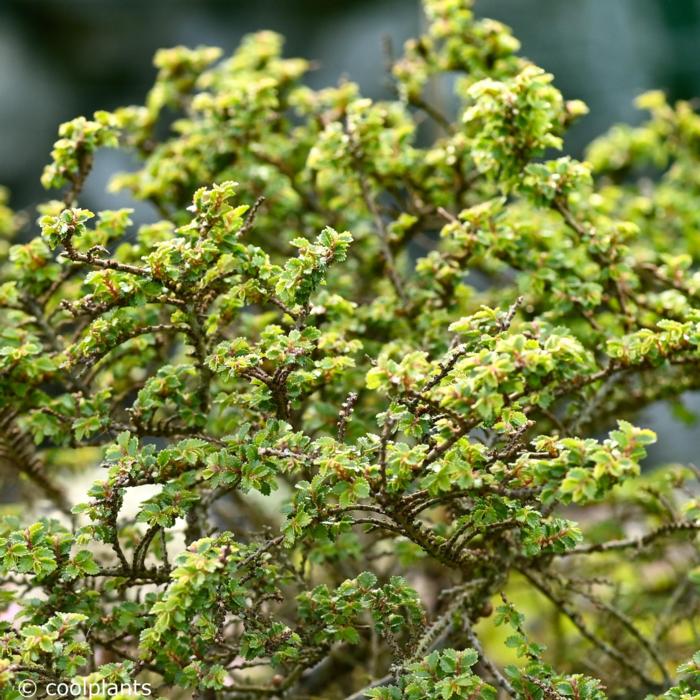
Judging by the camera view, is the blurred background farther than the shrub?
Yes

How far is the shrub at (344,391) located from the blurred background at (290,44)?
3.76 metres

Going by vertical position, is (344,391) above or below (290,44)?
below

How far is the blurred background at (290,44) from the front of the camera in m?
6.81

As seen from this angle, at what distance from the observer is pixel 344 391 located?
2326 millimetres

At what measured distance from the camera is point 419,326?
232 cm

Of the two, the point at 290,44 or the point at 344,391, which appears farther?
the point at 290,44

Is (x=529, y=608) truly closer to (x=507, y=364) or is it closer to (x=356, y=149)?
(x=356, y=149)

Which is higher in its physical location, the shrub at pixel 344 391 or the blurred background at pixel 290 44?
the blurred background at pixel 290 44

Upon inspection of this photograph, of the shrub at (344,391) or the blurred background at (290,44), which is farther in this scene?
the blurred background at (290,44)

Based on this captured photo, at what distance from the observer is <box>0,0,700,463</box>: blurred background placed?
22.4 feet

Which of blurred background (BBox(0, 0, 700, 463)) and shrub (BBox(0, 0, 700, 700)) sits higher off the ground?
blurred background (BBox(0, 0, 700, 463))

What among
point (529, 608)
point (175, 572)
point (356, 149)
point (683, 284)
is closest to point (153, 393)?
point (175, 572)

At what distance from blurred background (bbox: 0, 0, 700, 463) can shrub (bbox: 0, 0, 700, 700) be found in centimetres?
376

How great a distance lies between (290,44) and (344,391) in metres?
5.46
